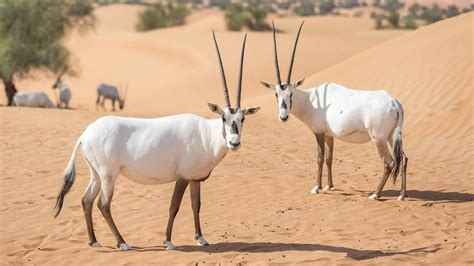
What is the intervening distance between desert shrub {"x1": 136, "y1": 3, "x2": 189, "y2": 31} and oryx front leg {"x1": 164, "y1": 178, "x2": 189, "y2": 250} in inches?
2028

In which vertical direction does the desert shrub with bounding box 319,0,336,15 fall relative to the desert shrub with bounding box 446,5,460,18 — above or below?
above

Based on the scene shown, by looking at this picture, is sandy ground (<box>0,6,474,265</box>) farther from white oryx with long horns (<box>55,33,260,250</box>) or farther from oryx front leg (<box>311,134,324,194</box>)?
white oryx with long horns (<box>55,33,260,250</box>)

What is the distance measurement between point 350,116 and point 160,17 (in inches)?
1965

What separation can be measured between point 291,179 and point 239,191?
126 cm

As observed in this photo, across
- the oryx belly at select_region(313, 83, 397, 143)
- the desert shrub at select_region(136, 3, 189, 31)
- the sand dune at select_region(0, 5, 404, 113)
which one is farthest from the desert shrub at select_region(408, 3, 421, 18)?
the oryx belly at select_region(313, 83, 397, 143)

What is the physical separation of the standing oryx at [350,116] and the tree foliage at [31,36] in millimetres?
15835

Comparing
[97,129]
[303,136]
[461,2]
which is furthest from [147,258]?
[461,2]

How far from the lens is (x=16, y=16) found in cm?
2620

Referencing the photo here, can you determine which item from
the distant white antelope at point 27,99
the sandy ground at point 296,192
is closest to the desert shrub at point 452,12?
the sandy ground at point 296,192

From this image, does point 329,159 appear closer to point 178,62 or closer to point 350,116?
point 350,116

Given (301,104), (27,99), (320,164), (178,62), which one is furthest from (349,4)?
(320,164)

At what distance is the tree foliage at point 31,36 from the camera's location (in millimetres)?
25406

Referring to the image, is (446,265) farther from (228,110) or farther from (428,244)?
(228,110)

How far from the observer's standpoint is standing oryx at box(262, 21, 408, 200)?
34.5 feet
